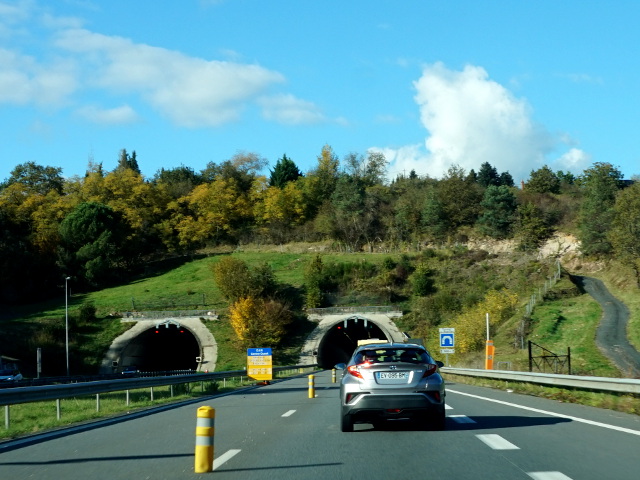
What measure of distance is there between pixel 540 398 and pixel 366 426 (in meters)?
9.30

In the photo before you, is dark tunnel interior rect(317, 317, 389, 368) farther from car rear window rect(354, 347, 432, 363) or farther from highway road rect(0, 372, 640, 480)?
car rear window rect(354, 347, 432, 363)

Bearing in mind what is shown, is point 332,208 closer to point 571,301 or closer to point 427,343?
point 427,343

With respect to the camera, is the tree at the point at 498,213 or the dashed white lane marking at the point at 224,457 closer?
the dashed white lane marking at the point at 224,457

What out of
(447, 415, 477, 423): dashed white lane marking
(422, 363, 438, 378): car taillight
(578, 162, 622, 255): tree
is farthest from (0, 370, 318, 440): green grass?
(578, 162, 622, 255): tree

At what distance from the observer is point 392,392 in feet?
43.0

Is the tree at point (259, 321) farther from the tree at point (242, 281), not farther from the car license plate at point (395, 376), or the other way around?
the car license plate at point (395, 376)

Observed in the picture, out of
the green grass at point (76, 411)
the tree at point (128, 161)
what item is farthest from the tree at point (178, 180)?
the green grass at point (76, 411)

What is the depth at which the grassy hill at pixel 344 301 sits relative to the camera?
198ft

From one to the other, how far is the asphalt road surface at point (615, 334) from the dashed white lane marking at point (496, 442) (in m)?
21.7

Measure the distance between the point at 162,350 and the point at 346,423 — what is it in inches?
3230

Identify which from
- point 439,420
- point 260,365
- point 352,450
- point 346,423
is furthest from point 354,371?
point 260,365

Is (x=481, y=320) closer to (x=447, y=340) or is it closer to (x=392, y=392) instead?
(x=447, y=340)

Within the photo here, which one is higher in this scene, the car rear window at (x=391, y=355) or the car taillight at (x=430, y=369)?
the car rear window at (x=391, y=355)

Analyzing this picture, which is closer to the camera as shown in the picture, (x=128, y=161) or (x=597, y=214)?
(x=597, y=214)
